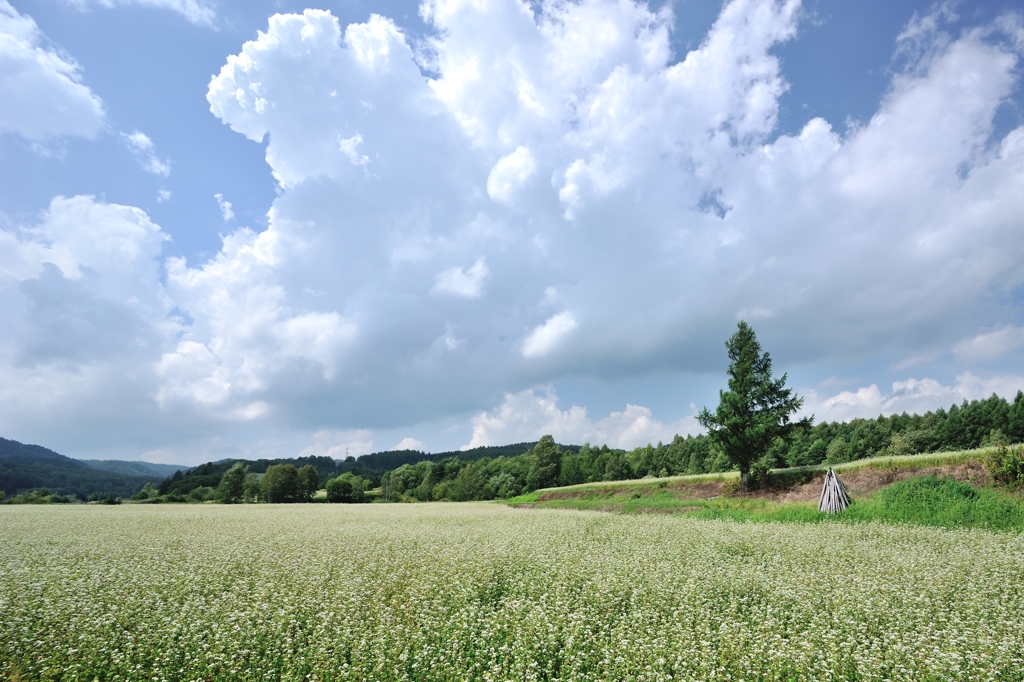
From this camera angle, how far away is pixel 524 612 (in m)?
9.31

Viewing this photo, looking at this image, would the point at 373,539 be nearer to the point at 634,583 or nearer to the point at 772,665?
the point at 634,583

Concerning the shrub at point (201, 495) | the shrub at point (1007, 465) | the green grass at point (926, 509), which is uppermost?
the shrub at point (1007, 465)

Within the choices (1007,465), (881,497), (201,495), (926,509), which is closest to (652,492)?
(881,497)

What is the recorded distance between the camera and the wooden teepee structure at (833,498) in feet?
84.3

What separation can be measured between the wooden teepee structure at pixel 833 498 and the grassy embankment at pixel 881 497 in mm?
548

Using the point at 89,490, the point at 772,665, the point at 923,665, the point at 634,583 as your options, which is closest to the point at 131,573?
the point at 634,583

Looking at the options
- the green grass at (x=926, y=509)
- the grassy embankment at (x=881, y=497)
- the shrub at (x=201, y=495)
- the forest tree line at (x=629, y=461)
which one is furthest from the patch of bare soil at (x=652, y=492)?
the shrub at (x=201, y=495)

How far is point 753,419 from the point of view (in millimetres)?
35312

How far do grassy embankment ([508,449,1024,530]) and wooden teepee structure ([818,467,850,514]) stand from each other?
0.55 meters

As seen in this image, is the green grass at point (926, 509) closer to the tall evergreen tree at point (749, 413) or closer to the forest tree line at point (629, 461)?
the tall evergreen tree at point (749, 413)

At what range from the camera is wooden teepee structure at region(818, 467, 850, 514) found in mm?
25684

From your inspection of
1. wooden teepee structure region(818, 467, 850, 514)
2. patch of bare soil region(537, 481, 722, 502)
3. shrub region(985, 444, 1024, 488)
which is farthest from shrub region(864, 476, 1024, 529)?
patch of bare soil region(537, 481, 722, 502)

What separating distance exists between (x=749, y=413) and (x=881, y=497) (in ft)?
36.8

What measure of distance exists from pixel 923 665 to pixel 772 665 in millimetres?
2406
